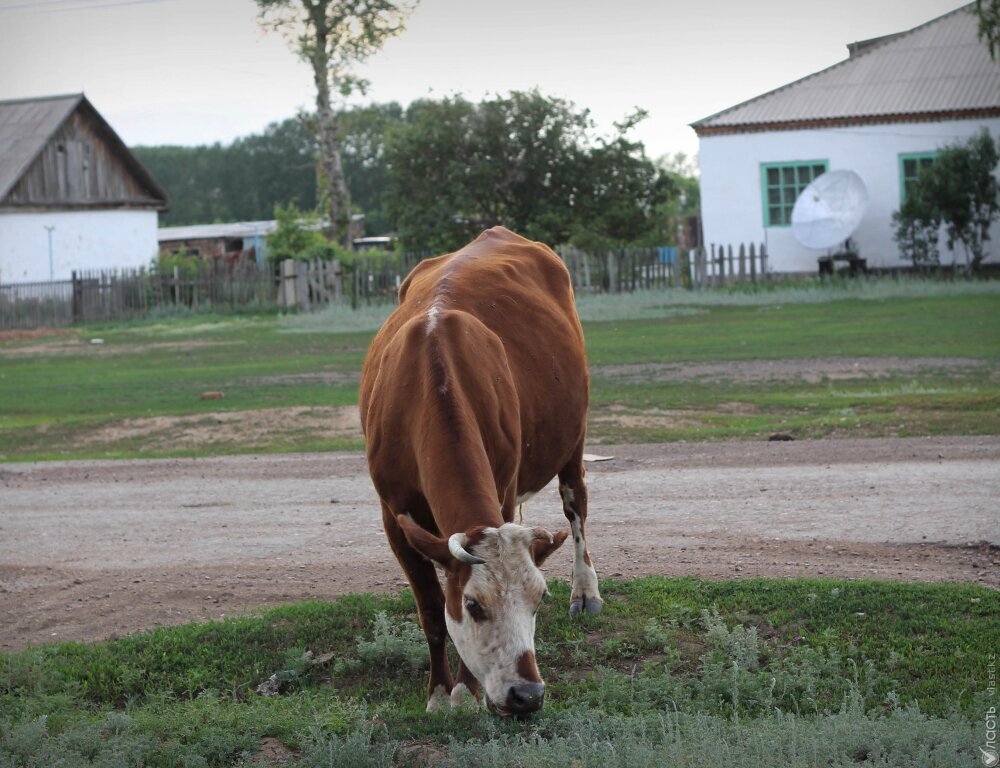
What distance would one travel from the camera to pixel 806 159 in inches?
1490

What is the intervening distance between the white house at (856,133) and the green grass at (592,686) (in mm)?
31509

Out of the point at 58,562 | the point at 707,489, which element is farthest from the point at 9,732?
the point at 707,489

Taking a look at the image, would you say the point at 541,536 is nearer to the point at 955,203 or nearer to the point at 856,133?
the point at 955,203

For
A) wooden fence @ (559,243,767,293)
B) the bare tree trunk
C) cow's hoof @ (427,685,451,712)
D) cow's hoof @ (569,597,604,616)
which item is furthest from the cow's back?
the bare tree trunk

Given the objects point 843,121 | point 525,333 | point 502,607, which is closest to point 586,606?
point 525,333

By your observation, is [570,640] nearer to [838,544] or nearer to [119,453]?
[838,544]

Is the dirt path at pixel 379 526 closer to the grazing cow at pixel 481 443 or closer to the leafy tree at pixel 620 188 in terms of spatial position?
the grazing cow at pixel 481 443

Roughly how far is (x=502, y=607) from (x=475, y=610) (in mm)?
123

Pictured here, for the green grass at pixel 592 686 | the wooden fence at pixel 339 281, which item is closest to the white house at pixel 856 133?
the wooden fence at pixel 339 281

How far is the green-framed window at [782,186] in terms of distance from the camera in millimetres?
38062

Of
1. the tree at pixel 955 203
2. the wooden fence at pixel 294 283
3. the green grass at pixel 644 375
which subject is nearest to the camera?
the green grass at pixel 644 375

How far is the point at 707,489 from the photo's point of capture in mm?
10602

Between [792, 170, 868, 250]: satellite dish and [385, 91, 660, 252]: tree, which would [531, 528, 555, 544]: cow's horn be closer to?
[792, 170, 868, 250]: satellite dish

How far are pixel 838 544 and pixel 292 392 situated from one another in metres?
12.3
